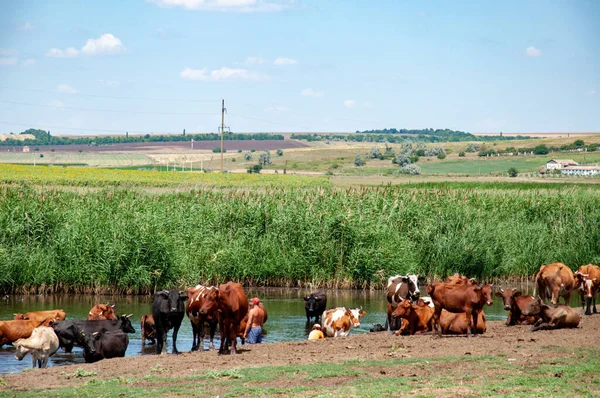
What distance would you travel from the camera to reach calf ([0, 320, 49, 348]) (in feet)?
63.4

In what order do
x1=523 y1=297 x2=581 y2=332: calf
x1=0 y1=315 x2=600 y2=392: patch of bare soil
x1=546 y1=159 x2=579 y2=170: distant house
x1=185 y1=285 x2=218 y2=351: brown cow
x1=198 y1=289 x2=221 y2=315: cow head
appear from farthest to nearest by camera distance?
x1=546 y1=159 x2=579 y2=170: distant house < x1=523 y1=297 x2=581 y2=332: calf < x1=185 y1=285 x2=218 y2=351: brown cow < x1=198 y1=289 x2=221 y2=315: cow head < x1=0 y1=315 x2=600 y2=392: patch of bare soil

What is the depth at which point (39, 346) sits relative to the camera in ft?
56.4

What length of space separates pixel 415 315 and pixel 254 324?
3993mm

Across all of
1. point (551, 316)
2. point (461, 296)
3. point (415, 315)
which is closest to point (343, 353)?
point (461, 296)

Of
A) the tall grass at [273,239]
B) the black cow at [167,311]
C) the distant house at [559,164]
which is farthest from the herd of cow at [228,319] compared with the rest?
the distant house at [559,164]

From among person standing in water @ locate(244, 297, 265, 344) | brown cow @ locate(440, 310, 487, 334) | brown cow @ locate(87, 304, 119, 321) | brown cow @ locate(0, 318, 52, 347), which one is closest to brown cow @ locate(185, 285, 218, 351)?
person standing in water @ locate(244, 297, 265, 344)

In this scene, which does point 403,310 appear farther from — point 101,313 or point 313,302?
point 101,313

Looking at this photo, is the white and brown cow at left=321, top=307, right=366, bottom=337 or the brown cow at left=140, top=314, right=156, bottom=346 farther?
the white and brown cow at left=321, top=307, right=366, bottom=337

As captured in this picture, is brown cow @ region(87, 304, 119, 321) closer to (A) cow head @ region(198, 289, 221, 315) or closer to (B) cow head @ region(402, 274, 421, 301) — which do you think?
(A) cow head @ region(198, 289, 221, 315)

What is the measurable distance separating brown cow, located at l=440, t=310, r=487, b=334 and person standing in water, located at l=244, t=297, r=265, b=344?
14.6 ft

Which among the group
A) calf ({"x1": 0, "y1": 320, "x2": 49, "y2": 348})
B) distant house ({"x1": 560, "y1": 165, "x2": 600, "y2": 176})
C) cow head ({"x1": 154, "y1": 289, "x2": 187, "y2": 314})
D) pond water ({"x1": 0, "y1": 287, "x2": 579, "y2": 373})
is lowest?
pond water ({"x1": 0, "y1": 287, "x2": 579, "y2": 373})

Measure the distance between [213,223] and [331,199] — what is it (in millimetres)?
5646

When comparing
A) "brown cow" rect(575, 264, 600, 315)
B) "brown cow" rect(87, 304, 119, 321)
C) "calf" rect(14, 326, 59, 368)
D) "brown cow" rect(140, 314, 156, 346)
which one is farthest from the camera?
"brown cow" rect(575, 264, 600, 315)

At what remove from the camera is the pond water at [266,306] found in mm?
20059
